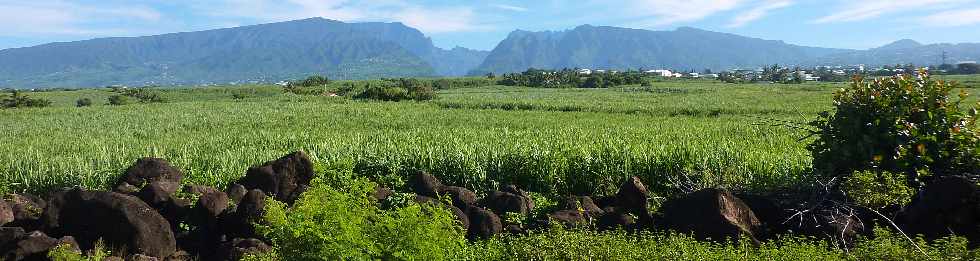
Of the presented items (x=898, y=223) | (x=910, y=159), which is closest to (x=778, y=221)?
(x=898, y=223)

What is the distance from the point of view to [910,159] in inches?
282

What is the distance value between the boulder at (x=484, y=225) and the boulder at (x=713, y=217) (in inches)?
78.4

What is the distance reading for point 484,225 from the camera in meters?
7.16

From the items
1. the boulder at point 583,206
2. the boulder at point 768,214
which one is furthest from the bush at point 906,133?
the boulder at point 583,206

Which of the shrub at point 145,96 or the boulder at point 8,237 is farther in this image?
the shrub at point 145,96

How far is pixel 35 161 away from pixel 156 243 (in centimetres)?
706

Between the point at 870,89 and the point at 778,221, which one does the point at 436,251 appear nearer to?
the point at 778,221

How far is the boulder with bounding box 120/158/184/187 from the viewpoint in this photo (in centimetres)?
918

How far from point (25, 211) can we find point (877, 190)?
9977 millimetres

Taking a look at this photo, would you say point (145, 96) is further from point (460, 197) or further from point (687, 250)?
point (687, 250)

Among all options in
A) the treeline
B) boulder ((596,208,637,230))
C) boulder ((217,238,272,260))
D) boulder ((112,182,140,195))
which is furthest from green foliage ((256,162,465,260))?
the treeline

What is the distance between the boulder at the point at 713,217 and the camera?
6.55 m

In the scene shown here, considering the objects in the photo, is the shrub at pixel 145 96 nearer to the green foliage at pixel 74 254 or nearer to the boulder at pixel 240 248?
the green foliage at pixel 74 254

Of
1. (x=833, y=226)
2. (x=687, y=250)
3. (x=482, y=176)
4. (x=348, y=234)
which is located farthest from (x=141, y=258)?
(x=833, y=226)
